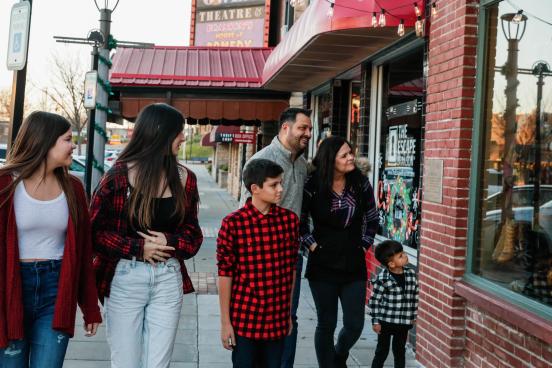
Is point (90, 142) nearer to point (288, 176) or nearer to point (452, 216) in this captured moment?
point (288, 176)

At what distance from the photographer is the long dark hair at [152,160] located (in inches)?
130

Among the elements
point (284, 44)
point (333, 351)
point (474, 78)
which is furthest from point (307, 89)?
point (333, 351)

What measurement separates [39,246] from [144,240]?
1.64ft

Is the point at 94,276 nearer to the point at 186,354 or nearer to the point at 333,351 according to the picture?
the point at 333,351

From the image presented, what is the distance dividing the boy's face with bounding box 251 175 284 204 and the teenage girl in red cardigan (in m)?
0.92

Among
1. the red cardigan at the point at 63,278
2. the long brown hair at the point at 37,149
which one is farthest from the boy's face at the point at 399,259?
the long brown hair at the point at 37,149

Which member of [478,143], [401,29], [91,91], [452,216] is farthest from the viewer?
[91,91]

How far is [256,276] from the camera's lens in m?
3.53

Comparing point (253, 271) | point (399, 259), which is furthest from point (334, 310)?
point (253, 271)

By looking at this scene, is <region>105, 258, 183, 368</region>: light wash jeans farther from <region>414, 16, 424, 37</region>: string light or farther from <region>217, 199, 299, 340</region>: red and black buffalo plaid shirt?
<region>414, 16, 424, 37</region>: string light

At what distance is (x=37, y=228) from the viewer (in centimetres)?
316

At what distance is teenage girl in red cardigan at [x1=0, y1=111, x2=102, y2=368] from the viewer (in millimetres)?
3072

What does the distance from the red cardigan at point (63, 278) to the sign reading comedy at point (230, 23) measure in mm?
16637

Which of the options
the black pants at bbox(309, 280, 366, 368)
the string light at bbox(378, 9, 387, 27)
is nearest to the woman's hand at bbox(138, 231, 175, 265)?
the black pants at bbox(309, 280, 366, 368)
